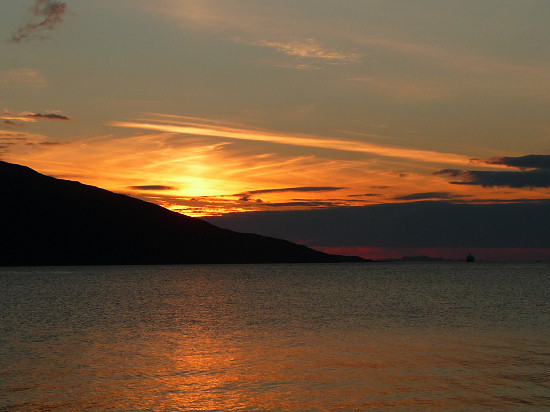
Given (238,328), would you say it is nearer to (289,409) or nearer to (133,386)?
(133,386)

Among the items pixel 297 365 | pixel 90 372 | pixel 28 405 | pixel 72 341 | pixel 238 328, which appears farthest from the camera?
pixel 238 328

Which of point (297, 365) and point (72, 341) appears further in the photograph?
point (72, 341)

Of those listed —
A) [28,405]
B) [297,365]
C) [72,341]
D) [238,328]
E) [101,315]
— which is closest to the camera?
[28,405]

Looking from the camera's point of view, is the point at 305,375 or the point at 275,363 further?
the point at 275,363

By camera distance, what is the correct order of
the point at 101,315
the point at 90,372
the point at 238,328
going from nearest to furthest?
1. the point at 90,372
2. the point at 238,328
3. the point at 101,315

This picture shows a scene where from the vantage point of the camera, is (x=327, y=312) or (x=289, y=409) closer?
(x=289, y=409)

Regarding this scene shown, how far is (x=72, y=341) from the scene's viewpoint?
46.2 metres

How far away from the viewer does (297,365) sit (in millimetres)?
35844

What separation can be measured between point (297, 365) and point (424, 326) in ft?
83.5

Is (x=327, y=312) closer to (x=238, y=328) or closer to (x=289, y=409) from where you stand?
(x=238, y=328)

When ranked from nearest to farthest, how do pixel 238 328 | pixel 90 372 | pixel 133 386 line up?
1. pixel 133 386
2. pixel 90 372
3. pixel 238 328

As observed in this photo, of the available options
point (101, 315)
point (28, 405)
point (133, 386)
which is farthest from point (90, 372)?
point (101, 315)

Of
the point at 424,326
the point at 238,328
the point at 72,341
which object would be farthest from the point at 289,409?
the point at 424,326

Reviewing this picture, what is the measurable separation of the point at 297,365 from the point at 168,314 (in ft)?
125
